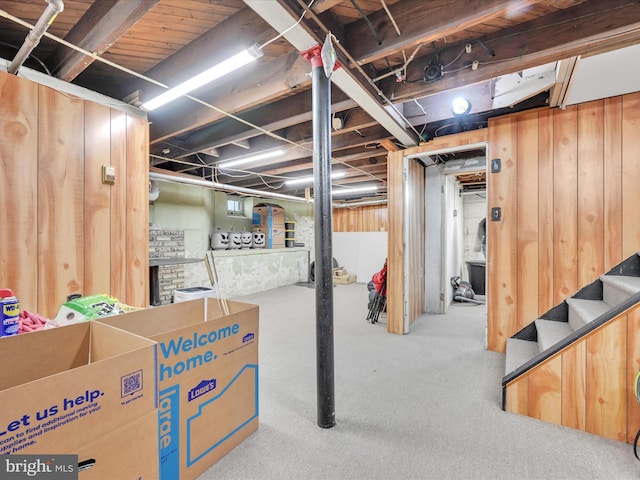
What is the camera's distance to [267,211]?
22.9 feet

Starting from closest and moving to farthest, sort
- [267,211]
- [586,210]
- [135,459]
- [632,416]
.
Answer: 1. [135,459]
2. [632,416]
3. [586,210]
4. [267,211]

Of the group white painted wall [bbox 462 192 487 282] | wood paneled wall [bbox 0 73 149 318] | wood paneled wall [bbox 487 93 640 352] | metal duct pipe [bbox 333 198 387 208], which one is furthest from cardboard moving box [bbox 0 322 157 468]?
white painted wall [bbox 462 192 487 282]

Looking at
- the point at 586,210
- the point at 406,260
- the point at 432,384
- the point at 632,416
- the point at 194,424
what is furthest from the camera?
the point at 406,260

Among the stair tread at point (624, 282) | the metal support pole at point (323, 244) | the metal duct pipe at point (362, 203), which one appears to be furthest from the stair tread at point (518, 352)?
the metal duct pipe at point (362, 203)

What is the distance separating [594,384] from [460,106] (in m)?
2.34

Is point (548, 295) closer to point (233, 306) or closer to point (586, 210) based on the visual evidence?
point (586, 210)

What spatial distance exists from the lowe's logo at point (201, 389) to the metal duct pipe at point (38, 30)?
1.87 m

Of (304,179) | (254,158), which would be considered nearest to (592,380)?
(254,158)

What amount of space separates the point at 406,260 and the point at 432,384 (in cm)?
155

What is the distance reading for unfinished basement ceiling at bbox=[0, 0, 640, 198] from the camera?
1.63 metres

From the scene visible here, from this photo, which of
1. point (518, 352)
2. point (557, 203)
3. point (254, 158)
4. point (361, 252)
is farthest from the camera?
point (361, 252)

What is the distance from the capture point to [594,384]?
68.1 inches

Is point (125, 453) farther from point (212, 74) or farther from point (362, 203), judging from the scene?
point (362, 203)

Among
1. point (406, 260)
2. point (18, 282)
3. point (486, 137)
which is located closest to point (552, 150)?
point (486, 137)
